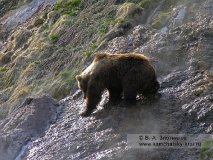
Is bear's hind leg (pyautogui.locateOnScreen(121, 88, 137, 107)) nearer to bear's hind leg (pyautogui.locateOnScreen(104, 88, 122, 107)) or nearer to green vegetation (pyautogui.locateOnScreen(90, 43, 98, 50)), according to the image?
bear's hind leg (pyautogui.locateOnScreen(104, 88, 122, 107))

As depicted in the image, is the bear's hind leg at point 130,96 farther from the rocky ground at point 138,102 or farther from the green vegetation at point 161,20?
the green vegetation at point 161,20

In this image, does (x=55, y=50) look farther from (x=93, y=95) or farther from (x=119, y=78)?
(x=119, y=78)

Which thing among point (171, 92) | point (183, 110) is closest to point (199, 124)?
point (183, 110)

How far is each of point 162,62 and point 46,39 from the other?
760 cm

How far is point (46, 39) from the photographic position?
18.2 metres

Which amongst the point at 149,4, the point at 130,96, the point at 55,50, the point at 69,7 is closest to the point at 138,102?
the point at 130,96

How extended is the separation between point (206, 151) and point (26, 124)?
14.9 feet

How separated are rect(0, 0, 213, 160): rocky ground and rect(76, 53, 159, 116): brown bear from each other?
0.91 ft

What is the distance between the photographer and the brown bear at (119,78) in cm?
972

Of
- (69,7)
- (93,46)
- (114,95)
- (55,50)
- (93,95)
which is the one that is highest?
(93,95)

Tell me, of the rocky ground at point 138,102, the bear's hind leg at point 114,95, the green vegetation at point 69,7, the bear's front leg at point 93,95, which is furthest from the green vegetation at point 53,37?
the bear's front leg at point 93,95

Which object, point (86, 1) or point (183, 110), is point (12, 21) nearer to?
point (86, 1)

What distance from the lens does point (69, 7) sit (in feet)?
66.7

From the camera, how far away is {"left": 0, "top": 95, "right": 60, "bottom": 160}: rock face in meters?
9.79
